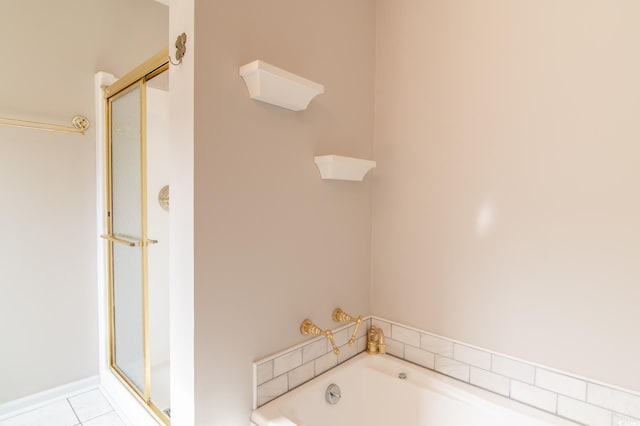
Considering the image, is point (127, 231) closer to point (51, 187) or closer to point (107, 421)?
point (51, 187)

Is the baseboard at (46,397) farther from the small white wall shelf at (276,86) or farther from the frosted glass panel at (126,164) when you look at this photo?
the small white wall shelf at (276,86)

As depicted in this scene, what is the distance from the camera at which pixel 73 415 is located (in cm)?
194

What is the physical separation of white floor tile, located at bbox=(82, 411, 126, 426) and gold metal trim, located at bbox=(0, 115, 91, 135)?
174 centimetres

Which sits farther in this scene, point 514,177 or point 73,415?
point 73,415

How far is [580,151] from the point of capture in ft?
3.72

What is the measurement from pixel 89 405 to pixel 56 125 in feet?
5.72

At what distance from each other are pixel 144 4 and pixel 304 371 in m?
2.63

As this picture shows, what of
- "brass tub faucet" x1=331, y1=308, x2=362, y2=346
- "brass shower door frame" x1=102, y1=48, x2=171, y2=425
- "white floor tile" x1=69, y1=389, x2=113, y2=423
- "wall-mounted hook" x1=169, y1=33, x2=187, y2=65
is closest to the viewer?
"wall-mounted hook" x1=169, y1=33, x2=187, y2=65

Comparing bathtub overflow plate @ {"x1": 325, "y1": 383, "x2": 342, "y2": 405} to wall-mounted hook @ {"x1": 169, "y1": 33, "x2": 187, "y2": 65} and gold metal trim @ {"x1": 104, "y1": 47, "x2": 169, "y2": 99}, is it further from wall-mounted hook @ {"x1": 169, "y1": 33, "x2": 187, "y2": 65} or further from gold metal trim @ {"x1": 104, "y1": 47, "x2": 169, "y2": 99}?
gold metal trim @ {"x1": 104, "y1": 47, "x2": 169, "y2": 99}

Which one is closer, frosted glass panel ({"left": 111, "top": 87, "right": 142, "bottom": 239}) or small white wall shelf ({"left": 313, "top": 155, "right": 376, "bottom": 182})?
small white wall shelf ({"left": 313, "top": 155, "right": 376, "bottom": 182})

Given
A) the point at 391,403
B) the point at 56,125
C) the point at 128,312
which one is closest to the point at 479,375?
the point at 391,403

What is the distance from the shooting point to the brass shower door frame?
159 cm

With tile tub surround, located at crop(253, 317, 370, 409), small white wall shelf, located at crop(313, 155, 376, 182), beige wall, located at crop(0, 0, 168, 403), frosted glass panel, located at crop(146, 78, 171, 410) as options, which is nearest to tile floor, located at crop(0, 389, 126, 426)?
beige wall, located at crop(0, 0, 168, 403)

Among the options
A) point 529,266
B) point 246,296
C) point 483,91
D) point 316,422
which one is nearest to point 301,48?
point 483,91
